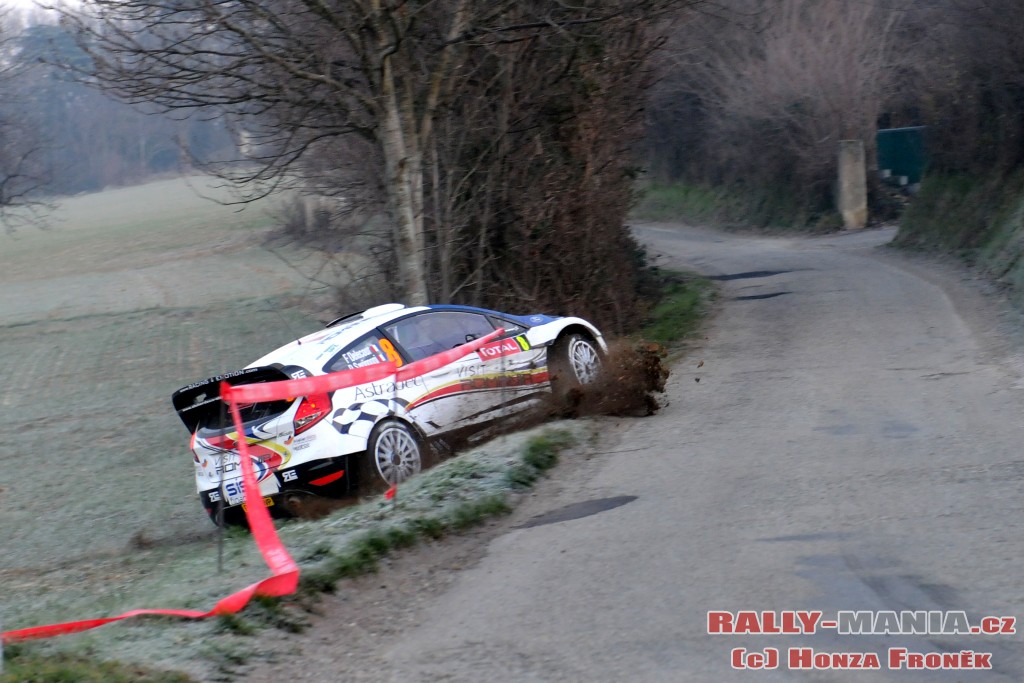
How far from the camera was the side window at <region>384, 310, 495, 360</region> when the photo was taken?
10.6m

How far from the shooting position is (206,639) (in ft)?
18.6

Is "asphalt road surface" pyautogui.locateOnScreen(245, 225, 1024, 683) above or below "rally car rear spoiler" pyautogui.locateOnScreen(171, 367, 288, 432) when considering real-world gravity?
below

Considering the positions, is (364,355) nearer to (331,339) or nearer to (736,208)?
(331,339)

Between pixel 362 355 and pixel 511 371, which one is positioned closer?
pixel 362 355

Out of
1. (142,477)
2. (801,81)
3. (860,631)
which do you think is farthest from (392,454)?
(801,81)

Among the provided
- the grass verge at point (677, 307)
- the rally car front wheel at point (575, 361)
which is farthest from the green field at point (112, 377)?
the grass verge at point (677, 307)

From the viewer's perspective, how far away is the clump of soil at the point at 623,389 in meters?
11.1

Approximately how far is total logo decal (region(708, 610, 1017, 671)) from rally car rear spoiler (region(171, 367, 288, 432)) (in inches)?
203

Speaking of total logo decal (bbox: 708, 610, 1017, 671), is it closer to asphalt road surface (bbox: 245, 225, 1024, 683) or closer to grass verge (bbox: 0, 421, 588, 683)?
asphalt road surface (bbox: 245, 225, 1024, 683)

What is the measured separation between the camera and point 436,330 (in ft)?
35.7

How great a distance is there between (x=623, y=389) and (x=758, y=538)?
4.50 metres

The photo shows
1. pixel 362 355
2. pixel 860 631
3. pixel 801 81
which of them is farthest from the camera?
pixel 801 81

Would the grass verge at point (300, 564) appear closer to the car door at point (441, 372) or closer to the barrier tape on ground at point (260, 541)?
the barrier tape on ground at point (260, 541)

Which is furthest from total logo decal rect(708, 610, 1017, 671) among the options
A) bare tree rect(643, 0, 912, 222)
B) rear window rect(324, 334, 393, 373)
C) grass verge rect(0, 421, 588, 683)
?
bare tree rect(643, 0, 912, 222)
